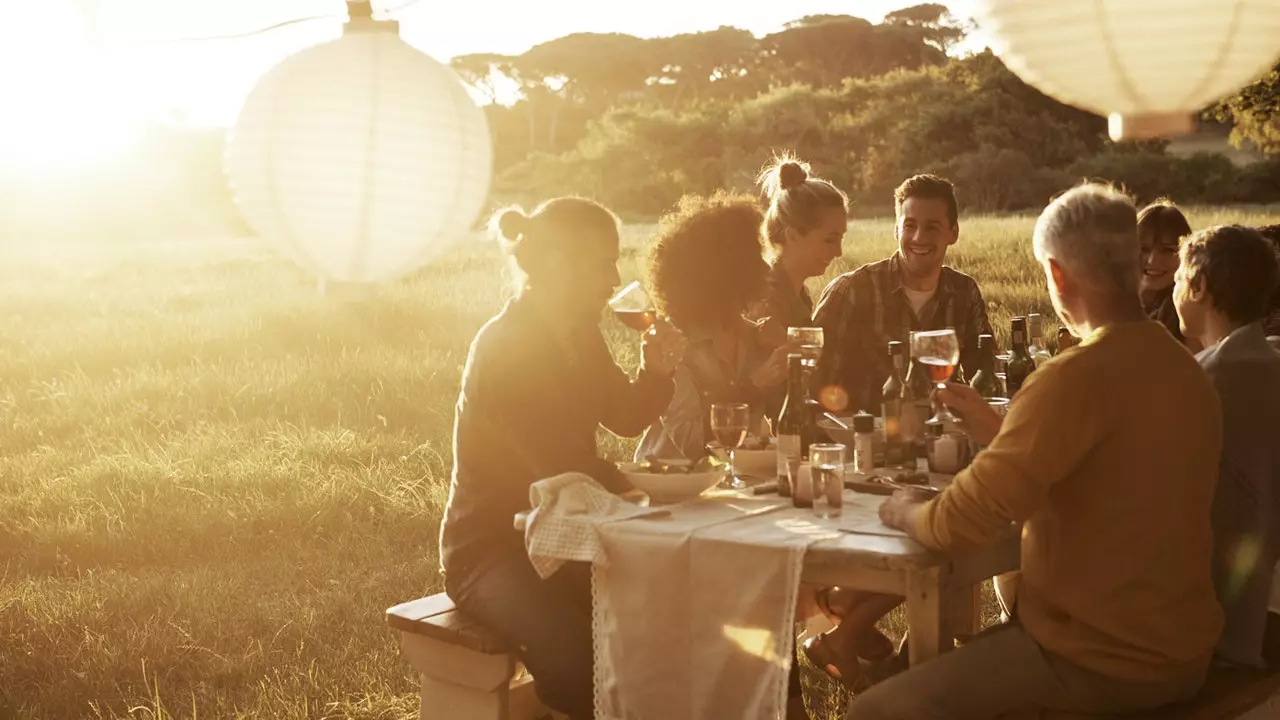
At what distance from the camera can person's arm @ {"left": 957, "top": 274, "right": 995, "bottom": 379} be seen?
448 centimetres

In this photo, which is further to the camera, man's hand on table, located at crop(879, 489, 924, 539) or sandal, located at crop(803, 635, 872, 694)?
sandal, located at crop(803, 635, 872, 694)

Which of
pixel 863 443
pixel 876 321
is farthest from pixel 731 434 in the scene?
pixel 876 321

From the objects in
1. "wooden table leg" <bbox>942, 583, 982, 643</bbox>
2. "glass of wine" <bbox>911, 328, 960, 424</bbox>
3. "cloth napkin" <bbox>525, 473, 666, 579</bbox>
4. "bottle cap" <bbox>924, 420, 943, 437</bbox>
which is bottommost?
"wooden table leg" <bbox>942, 583, 982, 643</bbox>

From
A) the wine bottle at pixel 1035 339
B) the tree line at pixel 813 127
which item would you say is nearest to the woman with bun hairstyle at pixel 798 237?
the wine bottle at pixel 1035 339

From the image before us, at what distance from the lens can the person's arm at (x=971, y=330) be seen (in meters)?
4.48

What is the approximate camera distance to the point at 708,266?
12.9ft

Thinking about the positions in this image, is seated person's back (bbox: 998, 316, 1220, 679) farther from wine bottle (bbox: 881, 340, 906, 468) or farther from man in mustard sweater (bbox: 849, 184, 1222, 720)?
wine bottle (bbox: 881, 340, 906, 468)

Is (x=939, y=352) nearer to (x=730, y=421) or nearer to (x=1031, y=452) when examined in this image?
(x=730, y=421)

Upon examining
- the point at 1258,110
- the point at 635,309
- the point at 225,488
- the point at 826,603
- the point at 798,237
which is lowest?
the point at 225,488

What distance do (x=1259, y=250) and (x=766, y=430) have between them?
1.35 m

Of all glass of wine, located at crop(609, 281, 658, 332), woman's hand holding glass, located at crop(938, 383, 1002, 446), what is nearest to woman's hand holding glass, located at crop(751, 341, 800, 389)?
glass of wine, located at crop(609, 281, 658, 332)

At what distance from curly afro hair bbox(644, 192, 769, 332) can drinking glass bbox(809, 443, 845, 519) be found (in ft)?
3.60

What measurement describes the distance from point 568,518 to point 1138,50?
1502 mm

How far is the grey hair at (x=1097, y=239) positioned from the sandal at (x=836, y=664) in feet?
6.64
